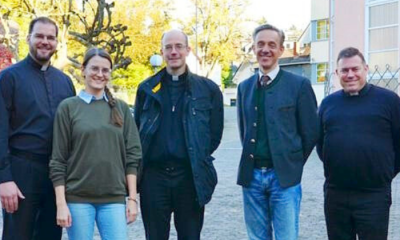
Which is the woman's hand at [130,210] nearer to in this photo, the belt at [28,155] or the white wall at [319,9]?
the belt at [28,155]

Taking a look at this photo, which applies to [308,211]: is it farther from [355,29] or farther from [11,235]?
[355,29]

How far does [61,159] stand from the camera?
4121 mm

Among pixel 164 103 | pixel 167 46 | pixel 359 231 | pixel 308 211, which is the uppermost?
pixel 167 46

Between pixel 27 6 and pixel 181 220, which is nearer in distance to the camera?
pixel 181 220

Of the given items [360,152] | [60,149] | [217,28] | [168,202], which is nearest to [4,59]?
[168,202]

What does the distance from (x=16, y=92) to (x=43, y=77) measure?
0.87 feet

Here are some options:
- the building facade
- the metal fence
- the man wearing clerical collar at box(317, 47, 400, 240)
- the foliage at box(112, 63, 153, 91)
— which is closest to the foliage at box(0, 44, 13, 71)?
the building facade

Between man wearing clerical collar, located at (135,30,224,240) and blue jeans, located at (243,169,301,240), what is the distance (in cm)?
37

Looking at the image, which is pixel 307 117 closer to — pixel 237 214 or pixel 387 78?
pixel 237 214

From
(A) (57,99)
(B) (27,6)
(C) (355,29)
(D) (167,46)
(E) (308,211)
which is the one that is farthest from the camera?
(B) (27,6)

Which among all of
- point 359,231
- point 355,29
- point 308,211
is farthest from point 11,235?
point 355,29

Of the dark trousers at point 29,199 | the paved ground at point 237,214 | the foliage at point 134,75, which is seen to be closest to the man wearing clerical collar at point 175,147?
the dark trousers at point 29,199

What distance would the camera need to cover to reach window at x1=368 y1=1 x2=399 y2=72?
14.8 m

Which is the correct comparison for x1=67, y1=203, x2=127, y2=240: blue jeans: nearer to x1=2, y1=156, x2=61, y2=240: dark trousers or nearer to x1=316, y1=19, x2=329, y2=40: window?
x1=2, y1=156, x2=61, y2=240: dark trousers
